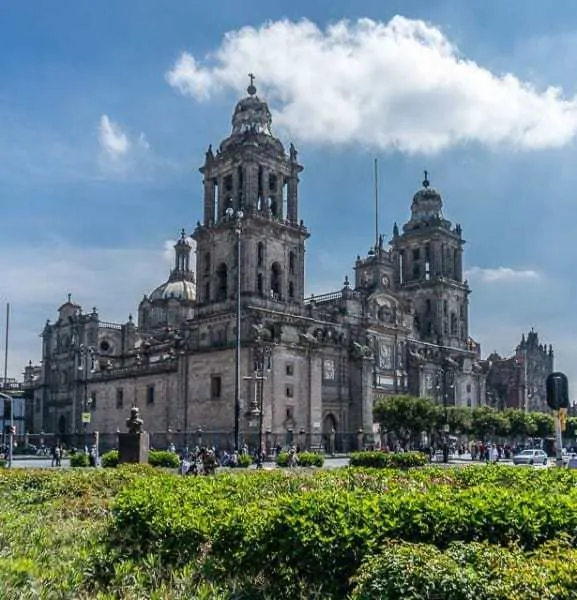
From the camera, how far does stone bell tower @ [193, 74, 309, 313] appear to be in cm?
5934

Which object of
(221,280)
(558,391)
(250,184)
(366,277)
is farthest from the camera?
(366,277)

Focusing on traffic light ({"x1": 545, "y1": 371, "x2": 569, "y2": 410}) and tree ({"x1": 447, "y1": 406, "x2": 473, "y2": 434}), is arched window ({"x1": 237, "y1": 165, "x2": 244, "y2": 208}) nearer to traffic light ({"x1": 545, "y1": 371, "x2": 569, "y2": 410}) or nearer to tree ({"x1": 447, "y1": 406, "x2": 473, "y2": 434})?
tree ({"x1": 447, "y1": 406, "x2": 473, "y2": 434})

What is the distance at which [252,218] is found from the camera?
58.9 meters

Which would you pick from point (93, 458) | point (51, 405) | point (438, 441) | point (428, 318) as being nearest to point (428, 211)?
point (428, 318)

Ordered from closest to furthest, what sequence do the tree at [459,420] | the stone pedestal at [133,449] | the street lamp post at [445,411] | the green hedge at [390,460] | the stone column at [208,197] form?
the stone pedestal at [133,449] < the green hedge at [390,460] < the street lamp post at [445,411] < the stone column at [208,197] < the tree at [459,420]

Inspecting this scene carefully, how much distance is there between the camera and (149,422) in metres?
65.2

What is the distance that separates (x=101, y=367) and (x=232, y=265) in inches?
1147

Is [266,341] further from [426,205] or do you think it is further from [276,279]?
[426,205]

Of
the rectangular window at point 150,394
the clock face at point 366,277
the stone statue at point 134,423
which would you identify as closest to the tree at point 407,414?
the clock face at point 366,277

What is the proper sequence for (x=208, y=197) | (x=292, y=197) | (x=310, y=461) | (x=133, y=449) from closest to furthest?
1. (x=133, y=449)
2. (x=310, y=461)
3. (x=292, y=197)
4. (x=208, y=197)

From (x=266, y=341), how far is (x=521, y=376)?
184ft

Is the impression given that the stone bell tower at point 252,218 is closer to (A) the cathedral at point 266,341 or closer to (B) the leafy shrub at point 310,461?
(A) the cathedral at point 266,341

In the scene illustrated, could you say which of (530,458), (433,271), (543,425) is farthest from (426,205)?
(530,458)

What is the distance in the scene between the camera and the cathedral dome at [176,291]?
87169 millimetres
